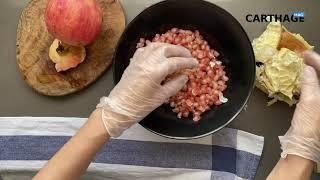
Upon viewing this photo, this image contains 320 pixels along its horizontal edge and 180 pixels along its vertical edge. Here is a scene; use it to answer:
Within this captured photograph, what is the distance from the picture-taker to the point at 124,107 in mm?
782

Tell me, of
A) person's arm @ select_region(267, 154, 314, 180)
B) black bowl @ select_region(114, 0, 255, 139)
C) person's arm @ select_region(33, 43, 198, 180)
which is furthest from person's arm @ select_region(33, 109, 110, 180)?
person's arm @ select_region(267, 154, 314, 180)

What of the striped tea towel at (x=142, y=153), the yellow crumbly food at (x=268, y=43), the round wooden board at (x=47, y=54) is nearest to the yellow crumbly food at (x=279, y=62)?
the yellow crumbly food at (x=268, y=43)

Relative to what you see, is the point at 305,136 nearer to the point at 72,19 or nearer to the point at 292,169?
the point at 292,169

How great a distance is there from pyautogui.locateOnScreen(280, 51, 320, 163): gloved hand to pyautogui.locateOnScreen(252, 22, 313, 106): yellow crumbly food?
0.07 meters

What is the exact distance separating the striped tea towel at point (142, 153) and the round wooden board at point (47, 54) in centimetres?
8

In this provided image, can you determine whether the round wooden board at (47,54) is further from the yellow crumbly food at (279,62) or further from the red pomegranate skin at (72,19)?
the yellow crumbly food at (279,62)

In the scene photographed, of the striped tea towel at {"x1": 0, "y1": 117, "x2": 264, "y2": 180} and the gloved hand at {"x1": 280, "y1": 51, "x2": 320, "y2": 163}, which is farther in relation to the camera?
the striped tea towel at {"x1": 0, "y1": 117, "x2": 264, "y2": 180}

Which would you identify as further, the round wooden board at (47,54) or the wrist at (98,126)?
the round wooden board at (47,54)

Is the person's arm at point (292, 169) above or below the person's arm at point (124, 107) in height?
below

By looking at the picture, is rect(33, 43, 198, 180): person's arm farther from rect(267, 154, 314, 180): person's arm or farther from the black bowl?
rect(267, 154, 314, 180): person's arm

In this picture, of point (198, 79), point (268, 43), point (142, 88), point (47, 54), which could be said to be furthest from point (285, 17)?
point (47, 54)

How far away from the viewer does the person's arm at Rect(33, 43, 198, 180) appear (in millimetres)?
770

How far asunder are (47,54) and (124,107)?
0.25 meters

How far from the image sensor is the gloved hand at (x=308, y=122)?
79 cm
